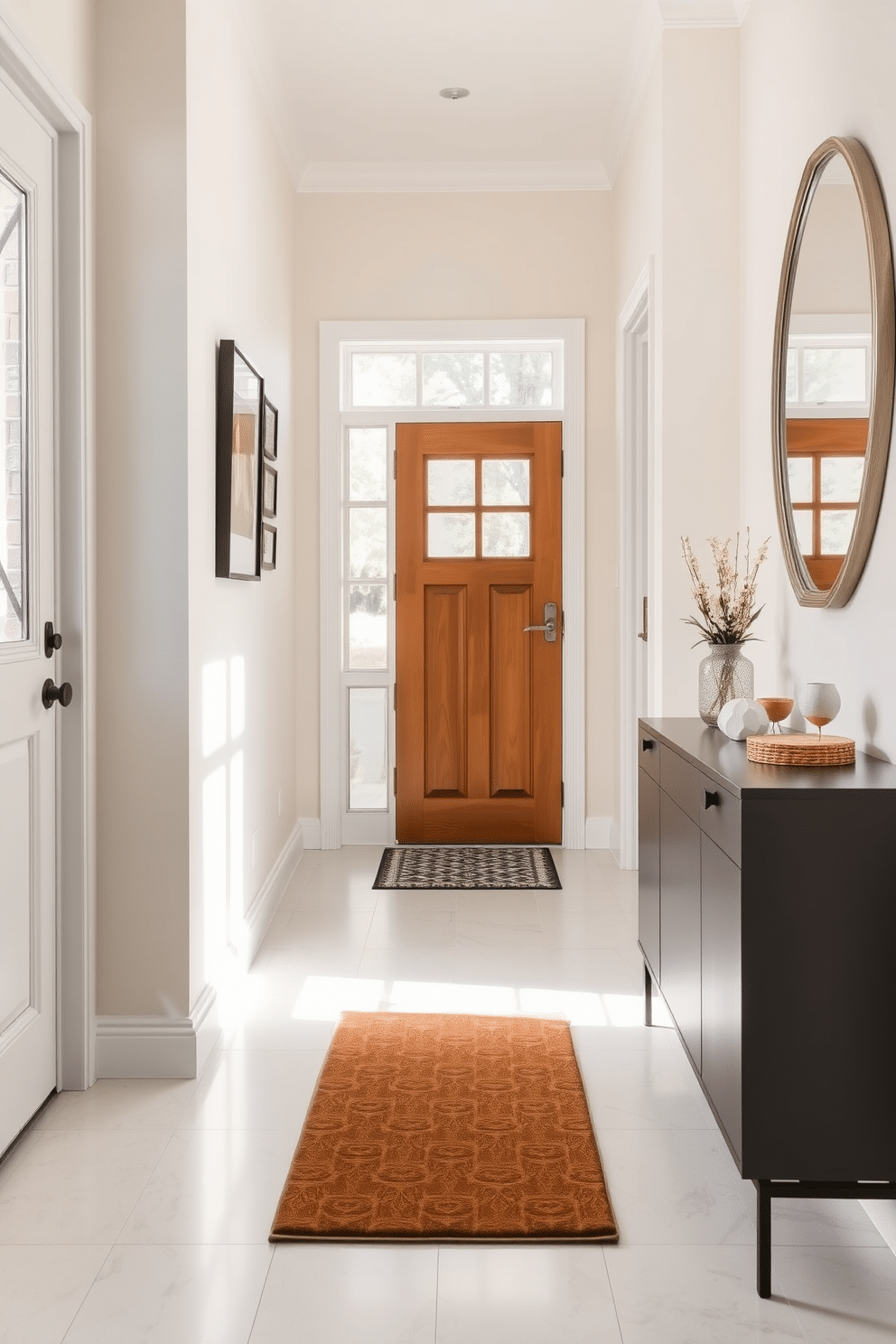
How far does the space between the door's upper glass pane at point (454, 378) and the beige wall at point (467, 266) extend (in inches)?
7.5

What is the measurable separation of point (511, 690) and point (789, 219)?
2.63 meters

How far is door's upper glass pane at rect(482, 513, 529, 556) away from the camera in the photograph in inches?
204

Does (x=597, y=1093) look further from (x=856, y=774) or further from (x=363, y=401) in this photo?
(x=363, y=401)

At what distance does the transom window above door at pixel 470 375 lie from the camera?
520 centimetres

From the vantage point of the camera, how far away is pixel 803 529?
2758 mm

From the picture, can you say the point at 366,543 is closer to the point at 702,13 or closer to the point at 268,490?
the point at 268,490

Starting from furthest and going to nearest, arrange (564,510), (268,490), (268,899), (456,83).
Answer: (564,510), (456,83), (268,490), (268,899)

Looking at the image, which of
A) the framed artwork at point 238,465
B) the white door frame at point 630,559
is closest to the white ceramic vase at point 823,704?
the framed artwork at point 238,465

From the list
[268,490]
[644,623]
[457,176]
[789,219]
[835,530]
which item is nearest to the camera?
[835,530]

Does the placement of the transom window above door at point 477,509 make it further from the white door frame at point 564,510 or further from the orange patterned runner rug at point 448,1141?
the orange patterned runner rug at point 448,1141

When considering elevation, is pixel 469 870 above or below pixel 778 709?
below

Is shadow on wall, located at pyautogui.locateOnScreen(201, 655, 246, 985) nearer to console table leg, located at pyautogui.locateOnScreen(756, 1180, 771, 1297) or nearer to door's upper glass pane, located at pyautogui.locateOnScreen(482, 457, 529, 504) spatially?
console table leg, located at pyautogui.locateOnScreen(756, 1180, 771, 1297)

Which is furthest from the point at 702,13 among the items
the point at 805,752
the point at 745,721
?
the point at 805,752

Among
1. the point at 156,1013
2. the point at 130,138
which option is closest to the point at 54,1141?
the point at 156,1013
